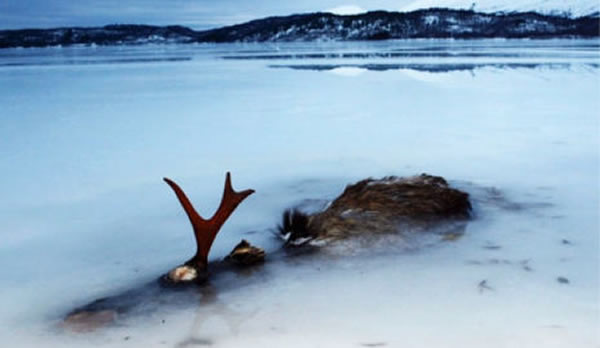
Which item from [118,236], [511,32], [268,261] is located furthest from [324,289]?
[511,32]

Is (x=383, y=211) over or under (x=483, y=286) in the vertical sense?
over

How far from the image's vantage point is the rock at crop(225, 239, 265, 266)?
3.66 meters

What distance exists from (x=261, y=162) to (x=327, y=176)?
1.05 metres

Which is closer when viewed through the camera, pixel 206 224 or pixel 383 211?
pixel 206 224

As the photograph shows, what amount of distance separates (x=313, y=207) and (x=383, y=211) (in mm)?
829

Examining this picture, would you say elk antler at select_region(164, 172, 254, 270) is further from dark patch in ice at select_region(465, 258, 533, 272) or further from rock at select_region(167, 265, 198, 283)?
dark patch in ice at select_region(465, 258, 533, 272)

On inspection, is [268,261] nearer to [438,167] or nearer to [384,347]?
[384,347]

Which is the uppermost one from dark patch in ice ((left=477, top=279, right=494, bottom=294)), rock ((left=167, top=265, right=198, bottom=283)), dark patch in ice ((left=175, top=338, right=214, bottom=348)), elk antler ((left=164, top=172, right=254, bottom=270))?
elk antler ((left=164, top=172, right=254, bottom=270))

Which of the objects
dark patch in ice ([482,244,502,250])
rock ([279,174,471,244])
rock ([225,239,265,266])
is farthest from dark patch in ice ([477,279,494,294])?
rock ([225,239,265,266])

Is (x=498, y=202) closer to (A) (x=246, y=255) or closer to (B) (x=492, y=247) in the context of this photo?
(B) (x=492, y=247)

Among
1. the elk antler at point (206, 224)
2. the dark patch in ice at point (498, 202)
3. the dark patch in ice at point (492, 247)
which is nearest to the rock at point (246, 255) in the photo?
the elk antler at point (206, 224)

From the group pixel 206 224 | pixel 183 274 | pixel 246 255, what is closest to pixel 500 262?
pixel 246 255

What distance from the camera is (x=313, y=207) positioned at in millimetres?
5105

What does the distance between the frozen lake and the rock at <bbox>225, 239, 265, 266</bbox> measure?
76 millimetres
